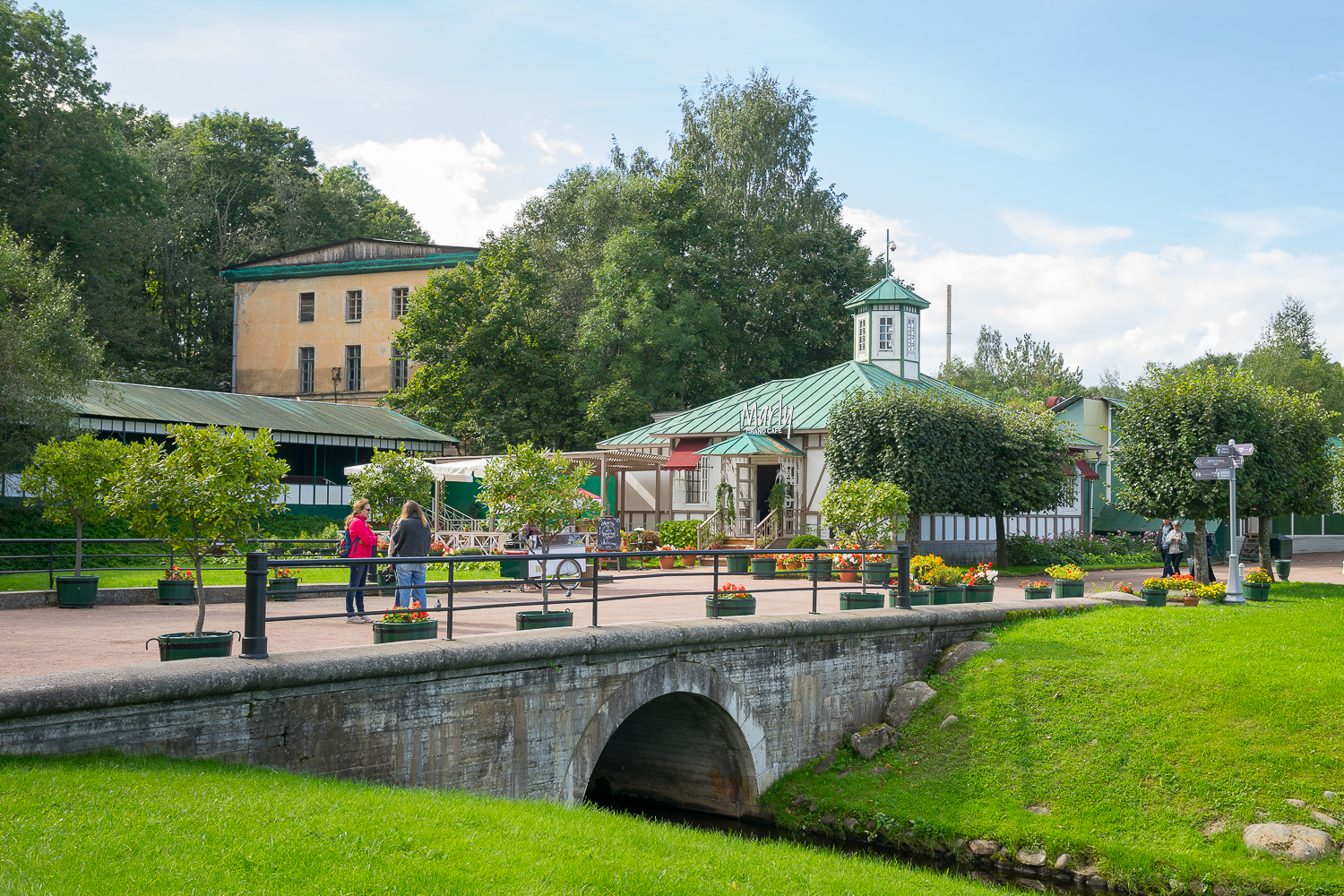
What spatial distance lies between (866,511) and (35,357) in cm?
1584

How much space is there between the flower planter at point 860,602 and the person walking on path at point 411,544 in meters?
5.98

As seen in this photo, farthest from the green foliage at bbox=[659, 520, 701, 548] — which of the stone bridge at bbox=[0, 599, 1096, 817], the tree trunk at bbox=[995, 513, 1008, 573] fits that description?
the stone bridge at bbox=[0, 599, 1096, 817]

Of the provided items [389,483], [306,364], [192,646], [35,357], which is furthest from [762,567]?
[306,364]

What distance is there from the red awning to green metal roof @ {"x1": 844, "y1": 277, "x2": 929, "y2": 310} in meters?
6.88

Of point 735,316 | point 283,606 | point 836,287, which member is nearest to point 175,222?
point 735,316

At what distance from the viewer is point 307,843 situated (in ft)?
19.1

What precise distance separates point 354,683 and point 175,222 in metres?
42.1

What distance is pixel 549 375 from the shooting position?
123 ft

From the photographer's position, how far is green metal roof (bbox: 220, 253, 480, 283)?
41.2 meters

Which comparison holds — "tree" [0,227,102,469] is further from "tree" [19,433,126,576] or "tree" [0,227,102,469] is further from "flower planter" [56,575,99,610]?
"flower planter" [56,575,99,610]

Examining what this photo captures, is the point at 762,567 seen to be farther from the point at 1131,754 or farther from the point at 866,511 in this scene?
the point at 1131,754

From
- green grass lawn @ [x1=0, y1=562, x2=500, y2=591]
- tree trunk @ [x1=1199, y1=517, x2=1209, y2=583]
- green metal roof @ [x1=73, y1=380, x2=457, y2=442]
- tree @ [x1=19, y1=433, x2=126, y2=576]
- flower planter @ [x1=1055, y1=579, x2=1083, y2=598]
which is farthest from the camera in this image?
green metal roof @ [x1=73, y1=380, x2=457, y2=442]

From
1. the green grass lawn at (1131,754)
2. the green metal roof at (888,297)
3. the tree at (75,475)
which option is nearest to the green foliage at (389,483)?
the tree at (75,475)

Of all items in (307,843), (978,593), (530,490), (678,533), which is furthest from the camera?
(678,533)
